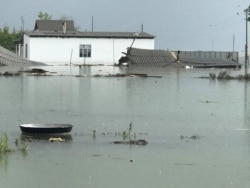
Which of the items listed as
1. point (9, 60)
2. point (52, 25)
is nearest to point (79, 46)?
point (52, 25)

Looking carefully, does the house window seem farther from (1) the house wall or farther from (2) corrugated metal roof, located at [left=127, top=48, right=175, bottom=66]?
(2) corrugated metal roof, located at [left=127, top=48, right=175, bottom=66]

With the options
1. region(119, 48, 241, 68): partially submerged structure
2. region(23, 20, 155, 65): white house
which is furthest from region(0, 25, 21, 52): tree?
region(119, 48, 241, 68): partially submerged structure

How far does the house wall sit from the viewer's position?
47188mm

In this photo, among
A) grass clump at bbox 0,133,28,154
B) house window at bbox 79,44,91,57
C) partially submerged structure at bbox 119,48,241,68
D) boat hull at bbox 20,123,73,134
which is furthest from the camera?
house window at bbox 79,44,91,57

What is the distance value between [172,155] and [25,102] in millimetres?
7449

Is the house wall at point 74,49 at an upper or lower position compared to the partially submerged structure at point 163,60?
upper

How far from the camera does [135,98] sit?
16.6 meters

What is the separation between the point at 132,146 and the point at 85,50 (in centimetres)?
3981

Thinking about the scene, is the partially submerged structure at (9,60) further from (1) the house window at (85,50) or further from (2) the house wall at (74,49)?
(1) the house window at (85,50)

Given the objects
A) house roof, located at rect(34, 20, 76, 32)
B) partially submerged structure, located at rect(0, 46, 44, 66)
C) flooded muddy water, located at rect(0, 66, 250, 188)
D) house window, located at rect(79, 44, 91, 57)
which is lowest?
flooded muddy water, located at rect(0, 66, 250, 188)

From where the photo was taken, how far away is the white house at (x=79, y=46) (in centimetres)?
4719

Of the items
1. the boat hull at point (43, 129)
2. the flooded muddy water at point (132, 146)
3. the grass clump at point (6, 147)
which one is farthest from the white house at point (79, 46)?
the grass clump at point (6, 147)

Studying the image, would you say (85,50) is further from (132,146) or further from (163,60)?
(132,146)

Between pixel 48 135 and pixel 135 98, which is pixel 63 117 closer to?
pixel 48 135
